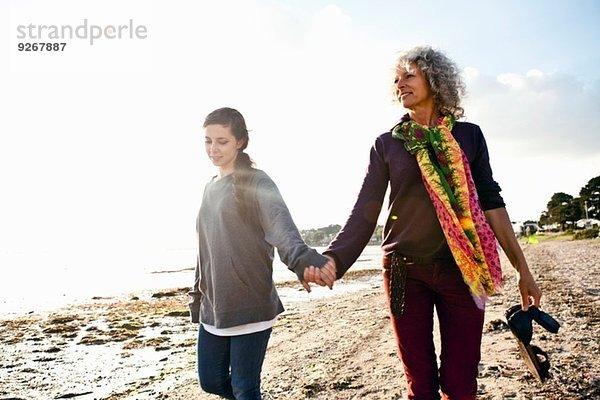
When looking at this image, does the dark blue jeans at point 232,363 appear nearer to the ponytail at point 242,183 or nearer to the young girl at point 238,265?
the young girl at point 238,265

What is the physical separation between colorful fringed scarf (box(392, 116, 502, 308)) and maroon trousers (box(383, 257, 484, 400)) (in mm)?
92

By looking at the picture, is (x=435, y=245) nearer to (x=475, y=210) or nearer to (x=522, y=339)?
(x=475, y=210)

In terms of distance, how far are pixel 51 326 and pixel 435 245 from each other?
578 inches

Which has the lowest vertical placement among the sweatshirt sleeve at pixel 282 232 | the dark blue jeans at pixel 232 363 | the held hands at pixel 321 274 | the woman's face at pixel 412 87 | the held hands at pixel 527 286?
the dark blue jeans at pixel 232 363

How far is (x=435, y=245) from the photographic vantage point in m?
2.49

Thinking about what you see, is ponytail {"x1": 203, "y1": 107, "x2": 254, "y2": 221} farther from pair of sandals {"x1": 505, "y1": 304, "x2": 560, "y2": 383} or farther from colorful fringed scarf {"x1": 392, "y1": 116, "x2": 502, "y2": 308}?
pair of sandals {"x1": 505, "y1": 304, "x2": 560, "y2": 383}

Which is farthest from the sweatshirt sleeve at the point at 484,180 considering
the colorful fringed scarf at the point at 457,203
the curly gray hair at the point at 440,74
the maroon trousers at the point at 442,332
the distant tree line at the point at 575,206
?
the distant tree line at the point at 575,206

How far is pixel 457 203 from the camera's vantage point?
8.36ft

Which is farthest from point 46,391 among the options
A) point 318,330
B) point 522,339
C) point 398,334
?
point 522,339

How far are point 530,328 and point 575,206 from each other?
3676 inches

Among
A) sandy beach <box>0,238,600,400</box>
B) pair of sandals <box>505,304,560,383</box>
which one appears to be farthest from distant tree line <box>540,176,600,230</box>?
pair of sandals <box>505,304,560,383</box>

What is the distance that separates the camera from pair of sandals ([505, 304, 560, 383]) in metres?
2.79

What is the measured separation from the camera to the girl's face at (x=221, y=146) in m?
2.93

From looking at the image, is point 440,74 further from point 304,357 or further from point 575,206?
point 575,206
